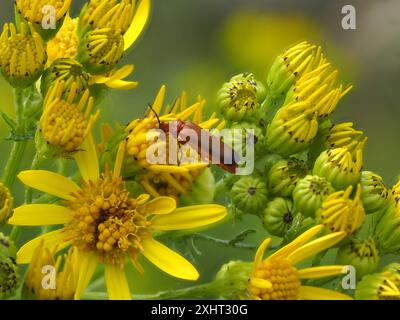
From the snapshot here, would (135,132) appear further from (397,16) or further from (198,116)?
(397,16)

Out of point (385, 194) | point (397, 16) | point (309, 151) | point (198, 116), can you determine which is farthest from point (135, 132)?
point (397, 16)

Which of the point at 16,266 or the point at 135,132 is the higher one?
the point at 135,132

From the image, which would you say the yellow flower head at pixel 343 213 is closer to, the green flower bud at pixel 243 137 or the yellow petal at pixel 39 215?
the green flower bud at pixel 243 137

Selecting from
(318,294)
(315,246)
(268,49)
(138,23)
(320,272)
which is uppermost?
(268,49)

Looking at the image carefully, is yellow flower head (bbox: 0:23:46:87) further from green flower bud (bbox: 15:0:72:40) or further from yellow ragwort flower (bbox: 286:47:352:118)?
yellow ragwort flower (bbox: 286:47:352:118)

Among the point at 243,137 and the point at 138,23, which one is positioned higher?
the point at 138,23

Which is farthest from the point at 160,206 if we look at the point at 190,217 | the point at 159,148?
the point at 159,148

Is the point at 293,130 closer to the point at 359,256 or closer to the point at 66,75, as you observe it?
the point at 359,256
